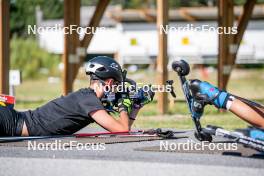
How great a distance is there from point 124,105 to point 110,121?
14.8 inches

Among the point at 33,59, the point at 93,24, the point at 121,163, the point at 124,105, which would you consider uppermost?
the point at 93,24

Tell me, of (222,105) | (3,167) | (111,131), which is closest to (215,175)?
(222,105)

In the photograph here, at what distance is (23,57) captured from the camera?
4766cm

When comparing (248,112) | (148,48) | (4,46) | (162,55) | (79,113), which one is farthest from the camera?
(148,48)

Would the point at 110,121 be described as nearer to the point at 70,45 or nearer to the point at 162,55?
the point at 162,55

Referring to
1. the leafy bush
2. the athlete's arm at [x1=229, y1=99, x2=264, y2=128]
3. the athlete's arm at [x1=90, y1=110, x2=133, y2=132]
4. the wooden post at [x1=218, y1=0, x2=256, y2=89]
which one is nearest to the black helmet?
the athlete's arm at [x1=90, y1=110, x2=133, y2=132]

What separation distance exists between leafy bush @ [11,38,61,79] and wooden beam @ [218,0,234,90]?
29.1 m

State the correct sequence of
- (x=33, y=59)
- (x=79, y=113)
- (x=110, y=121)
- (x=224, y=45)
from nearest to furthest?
(x=110, y=121), (x=79, y=113), (x=224, y=45), (x=33, y=59)

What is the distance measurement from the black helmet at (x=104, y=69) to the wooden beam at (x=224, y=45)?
8.45m

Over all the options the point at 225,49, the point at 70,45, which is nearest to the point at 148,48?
the point at 70,45

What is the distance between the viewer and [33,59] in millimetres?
47438

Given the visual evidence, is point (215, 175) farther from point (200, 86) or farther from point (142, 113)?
point (142, 113)

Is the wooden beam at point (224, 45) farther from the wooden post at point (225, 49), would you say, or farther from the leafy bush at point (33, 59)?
the leafy bush at point (33, 59)

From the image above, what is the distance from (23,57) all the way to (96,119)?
39349mm
